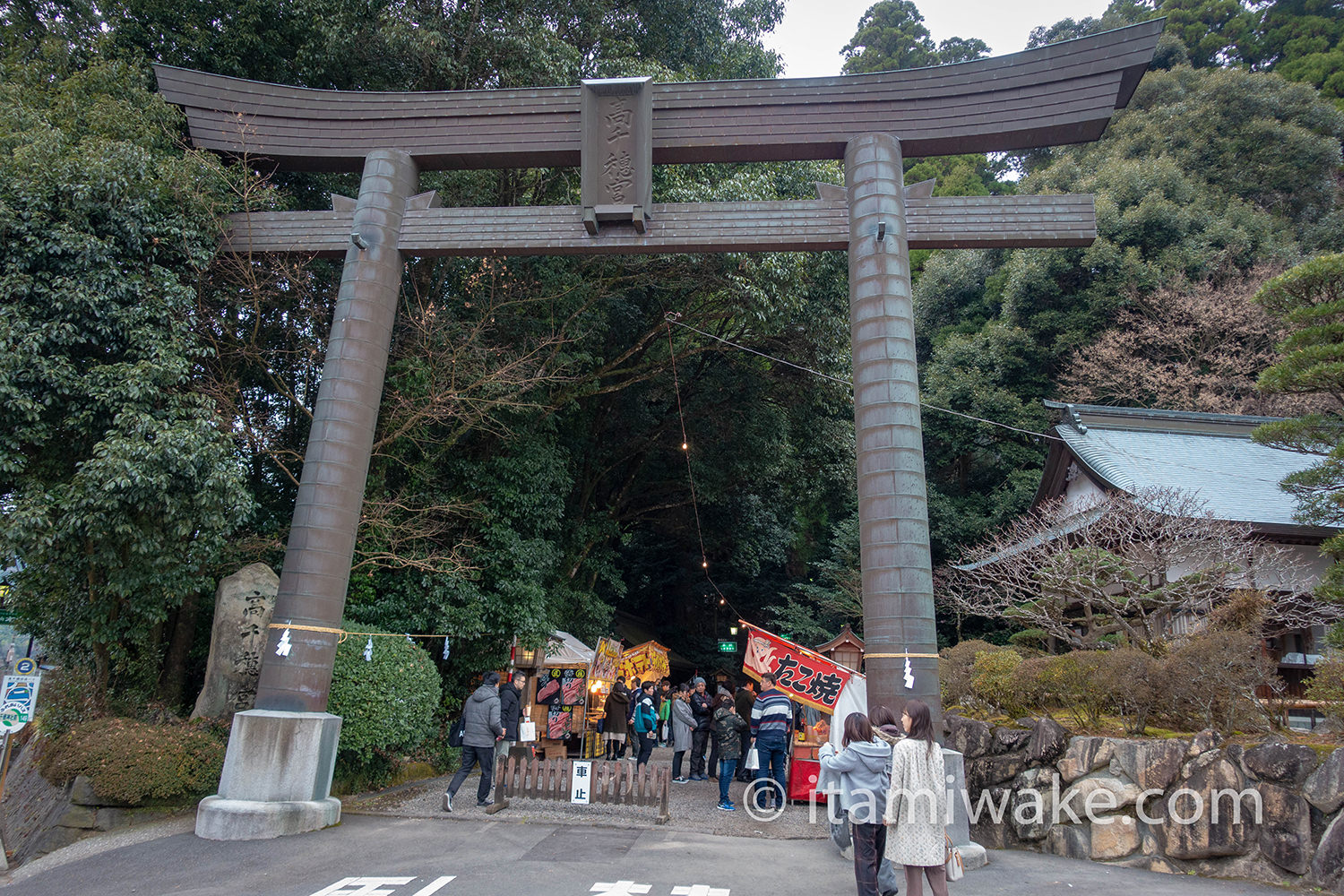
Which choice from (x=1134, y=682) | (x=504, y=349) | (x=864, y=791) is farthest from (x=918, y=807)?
(x=504, y=349)

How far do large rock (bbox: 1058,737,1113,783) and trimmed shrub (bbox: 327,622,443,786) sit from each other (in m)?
7.36

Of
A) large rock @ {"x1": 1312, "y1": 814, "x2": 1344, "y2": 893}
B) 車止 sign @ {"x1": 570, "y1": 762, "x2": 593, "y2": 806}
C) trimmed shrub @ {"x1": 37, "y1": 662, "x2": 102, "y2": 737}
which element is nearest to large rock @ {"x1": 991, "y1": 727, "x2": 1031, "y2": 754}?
large rock @ {"x1": 1312, "y1": 814, "x2": 1344, "y2": 893}

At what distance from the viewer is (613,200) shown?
9938 millimetres

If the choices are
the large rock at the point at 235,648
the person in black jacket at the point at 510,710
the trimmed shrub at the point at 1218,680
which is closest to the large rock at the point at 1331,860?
the trimmed shrub at the point at 1218,680

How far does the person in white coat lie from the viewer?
485cm

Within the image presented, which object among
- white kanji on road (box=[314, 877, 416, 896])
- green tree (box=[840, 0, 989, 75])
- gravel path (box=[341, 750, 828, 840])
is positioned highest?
green tree (box=[840, 0, 989, 75])

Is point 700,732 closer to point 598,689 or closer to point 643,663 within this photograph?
point 598,689

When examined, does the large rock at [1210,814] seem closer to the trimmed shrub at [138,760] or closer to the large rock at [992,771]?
the large rock at [992,771]

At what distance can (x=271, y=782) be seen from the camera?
25.9 feet

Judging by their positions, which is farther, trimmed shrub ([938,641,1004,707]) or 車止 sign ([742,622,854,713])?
trimmed shrub ([938,641,1004,707])

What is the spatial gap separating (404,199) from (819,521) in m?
23.1

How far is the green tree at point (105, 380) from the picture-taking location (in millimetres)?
8195

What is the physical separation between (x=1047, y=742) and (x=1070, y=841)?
3.09 feet
